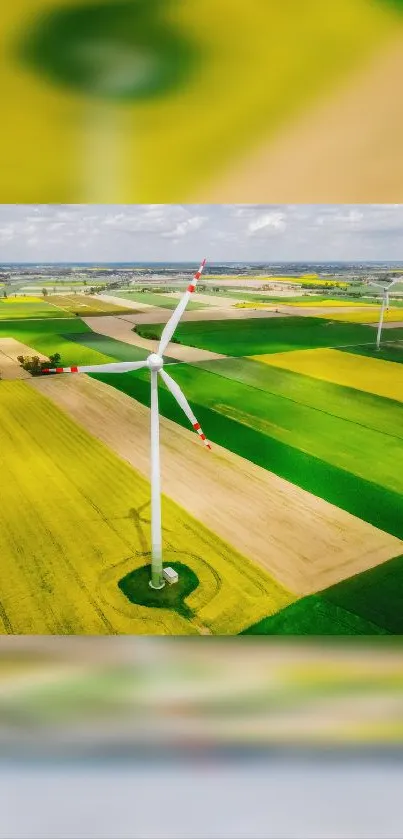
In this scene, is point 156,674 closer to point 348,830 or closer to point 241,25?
point 348,830

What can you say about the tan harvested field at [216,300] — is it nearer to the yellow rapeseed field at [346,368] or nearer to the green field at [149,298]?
the green field at [149,298]

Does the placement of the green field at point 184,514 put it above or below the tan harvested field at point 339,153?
below

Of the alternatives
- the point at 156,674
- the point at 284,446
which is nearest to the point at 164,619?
the point at 156,674

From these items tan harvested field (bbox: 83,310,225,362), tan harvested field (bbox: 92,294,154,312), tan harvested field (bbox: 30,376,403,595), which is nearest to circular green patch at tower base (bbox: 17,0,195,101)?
tan harvested field (bbox: 30,376,403,595)

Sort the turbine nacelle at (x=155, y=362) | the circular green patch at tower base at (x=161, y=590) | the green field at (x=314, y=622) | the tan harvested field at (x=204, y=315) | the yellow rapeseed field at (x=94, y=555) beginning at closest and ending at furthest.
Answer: the green field at (x=314, y=622)
the yellow rapeseed field at (x=94, y=555)
the circular green patch at tower base at (x=161, y=590)
the turbine nacelle at (x=155, y=362)
the tan harvested field at (x=204, y=315)

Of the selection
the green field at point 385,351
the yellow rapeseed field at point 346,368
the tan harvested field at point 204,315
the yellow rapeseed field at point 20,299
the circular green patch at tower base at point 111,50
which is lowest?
the yellow rapeseed field at point 346,368

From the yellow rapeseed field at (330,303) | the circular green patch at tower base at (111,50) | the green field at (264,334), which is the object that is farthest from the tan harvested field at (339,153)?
the yellow rapeseed field at (330,303)
